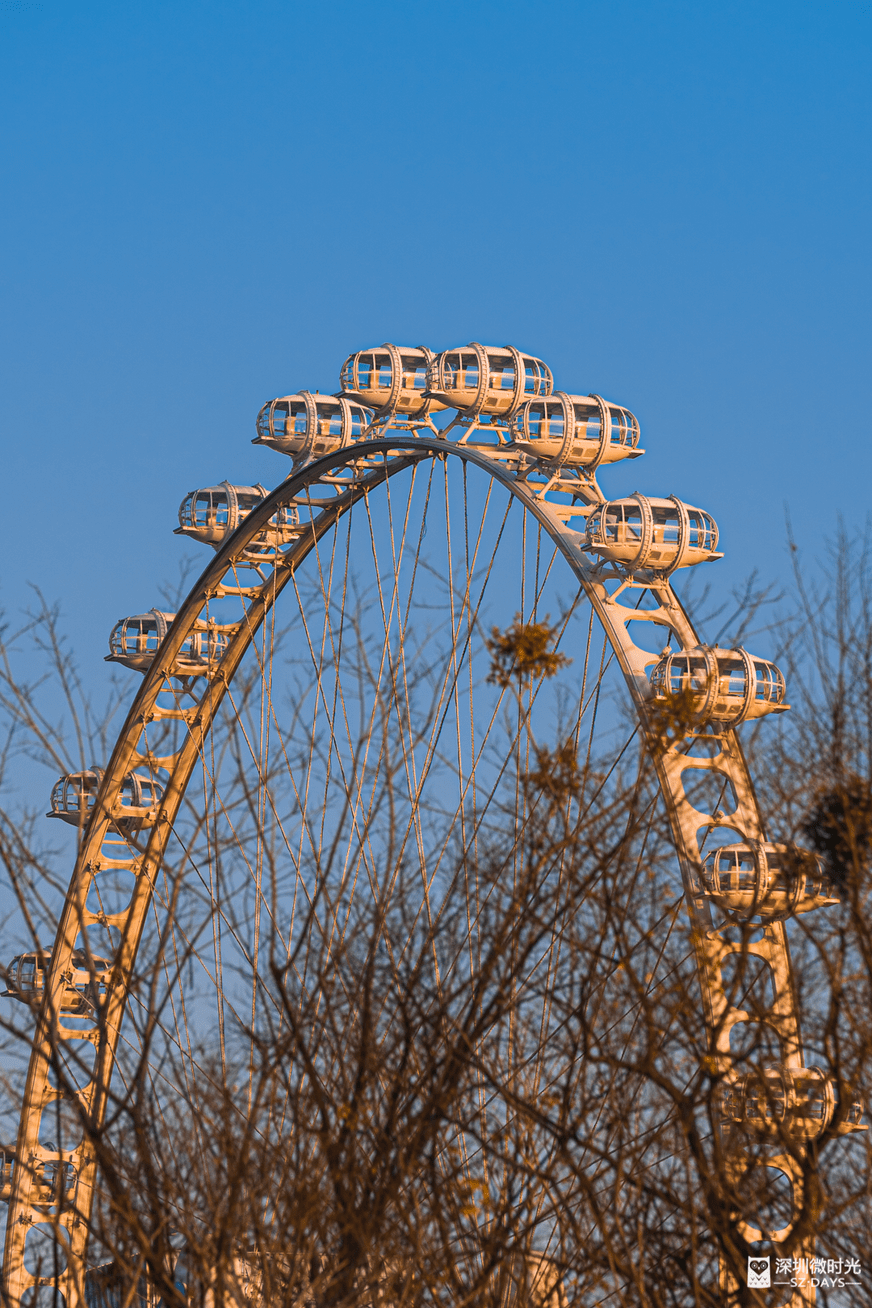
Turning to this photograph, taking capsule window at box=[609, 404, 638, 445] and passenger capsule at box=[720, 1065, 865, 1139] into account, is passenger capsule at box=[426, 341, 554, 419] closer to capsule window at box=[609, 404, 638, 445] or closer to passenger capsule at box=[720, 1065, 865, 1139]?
capsule window at box=[609, 404, 638, 445]

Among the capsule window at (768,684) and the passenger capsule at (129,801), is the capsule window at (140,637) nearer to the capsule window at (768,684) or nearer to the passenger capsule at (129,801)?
Result: the passenger capsule at (129,801)

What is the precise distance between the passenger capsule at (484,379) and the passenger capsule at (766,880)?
9.21 metres

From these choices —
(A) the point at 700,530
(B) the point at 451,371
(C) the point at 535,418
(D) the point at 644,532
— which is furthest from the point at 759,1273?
(B) the point at 451,371

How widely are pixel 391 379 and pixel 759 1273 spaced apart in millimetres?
21117

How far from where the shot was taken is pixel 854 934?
43.8ft

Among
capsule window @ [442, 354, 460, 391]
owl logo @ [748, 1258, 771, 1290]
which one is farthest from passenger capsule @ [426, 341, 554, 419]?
A: owl logo @ [748, 1258, 771, 1290]

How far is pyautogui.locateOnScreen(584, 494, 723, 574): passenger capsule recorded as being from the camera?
26797 millimetres

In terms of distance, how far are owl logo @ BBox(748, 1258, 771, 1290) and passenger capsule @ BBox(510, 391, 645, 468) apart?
16.8 m

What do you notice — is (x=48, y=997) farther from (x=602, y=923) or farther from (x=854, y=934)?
(x=854, y=934)

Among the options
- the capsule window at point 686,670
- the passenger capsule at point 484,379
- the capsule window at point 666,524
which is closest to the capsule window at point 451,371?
the passenger capsule at point 484,379

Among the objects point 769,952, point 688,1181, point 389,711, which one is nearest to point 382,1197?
point 688,1181

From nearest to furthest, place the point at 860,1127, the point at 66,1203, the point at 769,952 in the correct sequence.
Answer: the point at 66,1203 < the point at 860,1127 < the point at 769,952

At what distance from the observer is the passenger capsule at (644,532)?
1055 inches

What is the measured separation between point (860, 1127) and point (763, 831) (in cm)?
201
